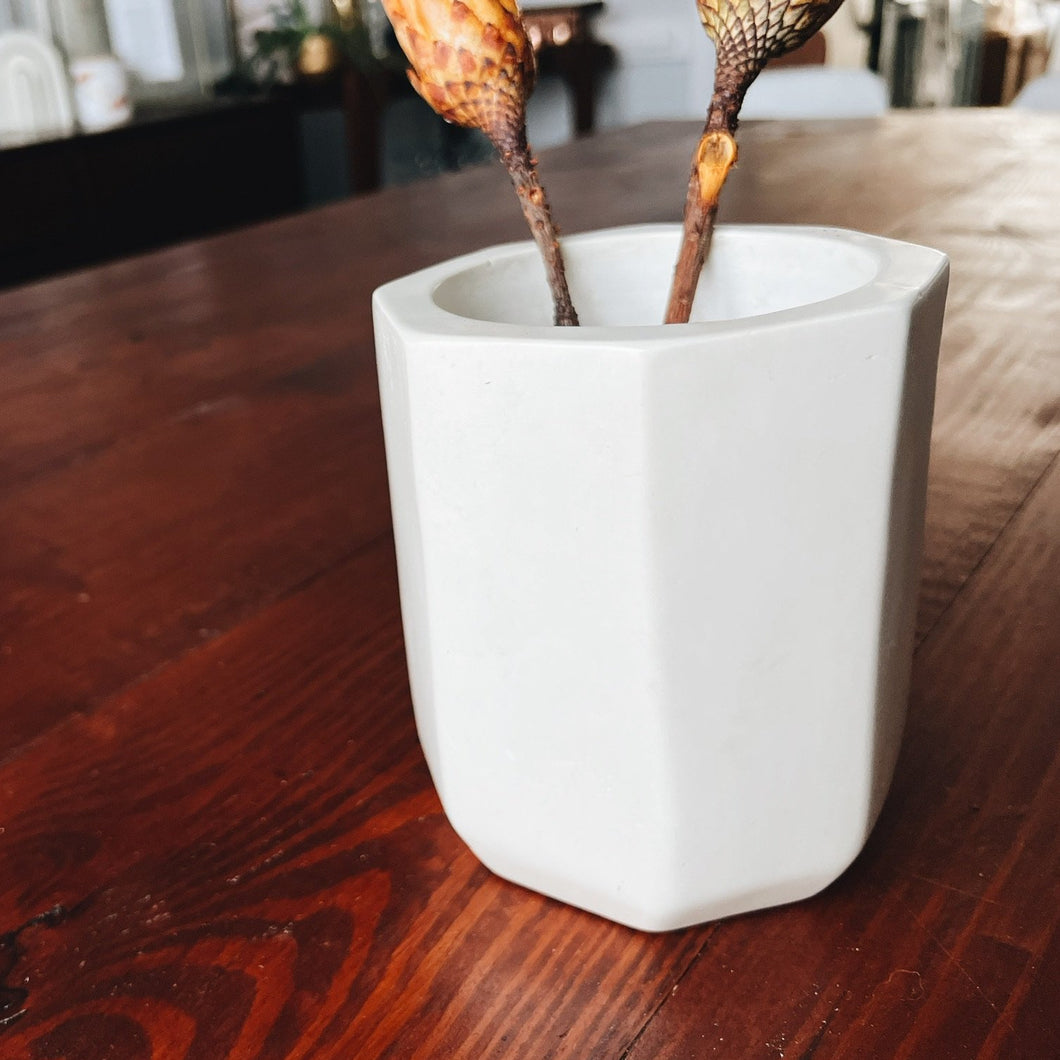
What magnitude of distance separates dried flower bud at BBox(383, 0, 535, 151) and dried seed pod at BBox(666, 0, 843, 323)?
0.04m

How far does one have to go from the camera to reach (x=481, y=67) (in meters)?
0.24

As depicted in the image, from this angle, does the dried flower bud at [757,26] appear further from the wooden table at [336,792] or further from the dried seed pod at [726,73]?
the wooden table at [336,792]

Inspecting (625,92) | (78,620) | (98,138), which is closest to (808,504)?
(78,620)

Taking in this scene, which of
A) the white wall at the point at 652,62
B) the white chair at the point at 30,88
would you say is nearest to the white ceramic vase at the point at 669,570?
the white chair at the point at 30,88

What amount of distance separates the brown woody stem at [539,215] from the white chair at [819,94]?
5.62 feet

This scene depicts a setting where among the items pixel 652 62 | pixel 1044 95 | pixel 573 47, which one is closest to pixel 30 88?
pixel 573 47

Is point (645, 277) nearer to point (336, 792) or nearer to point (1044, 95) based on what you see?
point (336, 792)

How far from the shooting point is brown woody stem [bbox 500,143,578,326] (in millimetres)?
261

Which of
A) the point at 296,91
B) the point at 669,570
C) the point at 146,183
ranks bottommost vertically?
the point at 146,183

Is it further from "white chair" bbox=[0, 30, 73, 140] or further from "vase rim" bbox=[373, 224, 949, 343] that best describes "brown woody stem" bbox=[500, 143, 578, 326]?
"white chair" bbox=[0, 30, 73, 140]

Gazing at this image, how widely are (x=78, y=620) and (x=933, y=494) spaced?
33 centimetres

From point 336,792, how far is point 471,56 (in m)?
0.19

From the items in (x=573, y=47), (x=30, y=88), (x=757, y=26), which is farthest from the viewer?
(x=573, y=47)

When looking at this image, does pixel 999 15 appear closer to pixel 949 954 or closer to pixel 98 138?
pixel 98 138
